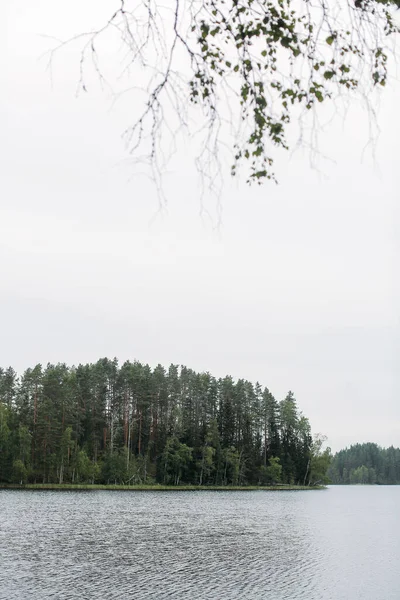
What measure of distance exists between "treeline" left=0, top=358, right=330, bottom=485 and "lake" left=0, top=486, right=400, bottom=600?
28860 mm

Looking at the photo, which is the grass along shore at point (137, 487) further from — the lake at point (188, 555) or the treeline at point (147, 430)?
the lake at point (188, 555)

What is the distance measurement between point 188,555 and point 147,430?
241ft

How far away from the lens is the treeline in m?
81.3

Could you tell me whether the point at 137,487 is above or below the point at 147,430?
below

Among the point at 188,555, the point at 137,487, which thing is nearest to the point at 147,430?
the point at 137,487

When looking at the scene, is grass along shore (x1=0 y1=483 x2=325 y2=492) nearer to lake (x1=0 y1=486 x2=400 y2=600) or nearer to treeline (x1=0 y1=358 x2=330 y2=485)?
treeline (x1=0 y1=358 x2=330 y2=485)

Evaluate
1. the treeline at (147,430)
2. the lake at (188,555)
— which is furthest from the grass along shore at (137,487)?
the lake at (188,555)

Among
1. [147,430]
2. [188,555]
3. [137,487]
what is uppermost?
[147,430]

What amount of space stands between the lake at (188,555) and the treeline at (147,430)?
28.9 metres

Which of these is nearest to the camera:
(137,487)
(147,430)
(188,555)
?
(188,555)

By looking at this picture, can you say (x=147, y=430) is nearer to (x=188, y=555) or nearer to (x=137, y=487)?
(x=137, y=487)

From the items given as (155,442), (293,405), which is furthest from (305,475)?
(155,442)

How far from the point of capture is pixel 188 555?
2891 centimetres

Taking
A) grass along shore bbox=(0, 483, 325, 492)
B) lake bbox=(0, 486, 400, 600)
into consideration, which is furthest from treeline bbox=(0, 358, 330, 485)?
lake bbox=(0, 486, 400, 600)
